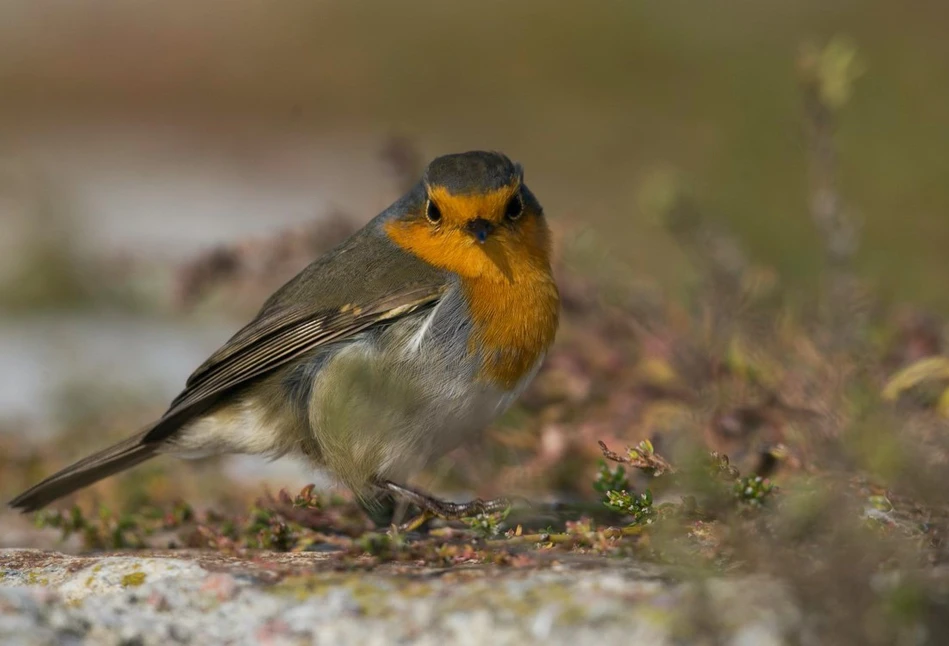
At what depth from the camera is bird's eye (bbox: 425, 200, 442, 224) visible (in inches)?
173

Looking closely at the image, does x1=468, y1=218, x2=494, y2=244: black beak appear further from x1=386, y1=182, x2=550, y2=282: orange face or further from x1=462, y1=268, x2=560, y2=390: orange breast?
x1=462, y1=268, x2=560, y2=390: orange breast

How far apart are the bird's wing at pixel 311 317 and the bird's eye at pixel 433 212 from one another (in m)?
0.18

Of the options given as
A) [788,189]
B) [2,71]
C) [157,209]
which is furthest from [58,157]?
[788,189]

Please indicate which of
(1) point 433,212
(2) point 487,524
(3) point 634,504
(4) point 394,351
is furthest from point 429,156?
(3) point 634,504

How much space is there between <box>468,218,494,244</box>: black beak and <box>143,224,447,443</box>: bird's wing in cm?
20

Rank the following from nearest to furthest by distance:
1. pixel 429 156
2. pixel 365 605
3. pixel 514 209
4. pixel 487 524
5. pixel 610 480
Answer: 1. pixel 365 605
2. pixel 487 524
3. pixel 610 480
4. pixel 514 209
5. pixel 429 156

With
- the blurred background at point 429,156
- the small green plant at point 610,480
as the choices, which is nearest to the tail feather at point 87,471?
the blurred background at point 429,156

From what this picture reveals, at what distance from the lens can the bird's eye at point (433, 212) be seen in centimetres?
439

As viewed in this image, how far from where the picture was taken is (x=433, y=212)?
441 centimetres

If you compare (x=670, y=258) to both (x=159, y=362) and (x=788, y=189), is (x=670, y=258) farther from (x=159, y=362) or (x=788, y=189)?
(x=159, y=362)

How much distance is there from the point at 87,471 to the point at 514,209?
6.33 ft

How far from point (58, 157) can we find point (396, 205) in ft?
32.7

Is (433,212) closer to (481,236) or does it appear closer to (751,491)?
(481,236)

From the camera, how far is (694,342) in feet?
16.5
